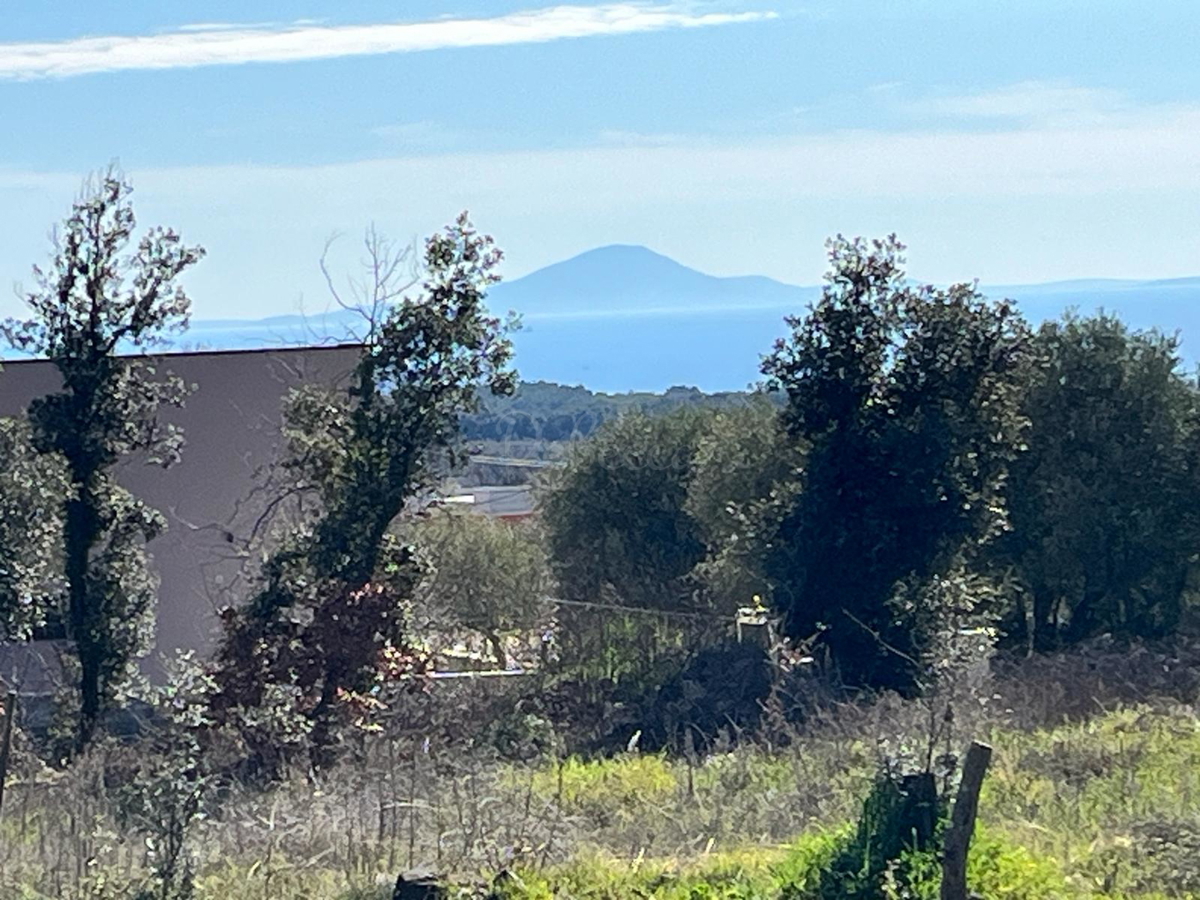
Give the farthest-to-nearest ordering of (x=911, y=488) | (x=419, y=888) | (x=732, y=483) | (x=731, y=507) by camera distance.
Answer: (x=732, y=483) < (x=731, y=507) < (x=911, y=488) < (x=419, y=888)

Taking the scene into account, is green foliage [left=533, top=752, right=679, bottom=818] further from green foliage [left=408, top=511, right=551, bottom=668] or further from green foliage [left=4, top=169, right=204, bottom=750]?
green foliage [left=408, top=511, right=551, bottom=668]

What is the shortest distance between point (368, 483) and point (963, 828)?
13628 millimetres

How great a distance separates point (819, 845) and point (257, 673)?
39.3 ft

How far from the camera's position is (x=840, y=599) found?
→ 2156 cm

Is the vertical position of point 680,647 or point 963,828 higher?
point 963,828

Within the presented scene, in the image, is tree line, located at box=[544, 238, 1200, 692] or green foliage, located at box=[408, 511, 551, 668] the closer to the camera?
tree line, located at box=[544, 238, 1200, 692]

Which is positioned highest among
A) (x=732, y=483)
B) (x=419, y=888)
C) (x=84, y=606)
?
(x=732, y=483)

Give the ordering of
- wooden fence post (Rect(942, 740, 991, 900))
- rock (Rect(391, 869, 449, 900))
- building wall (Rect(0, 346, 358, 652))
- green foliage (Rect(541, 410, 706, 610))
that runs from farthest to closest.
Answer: green foliage (Rect(541, 410, 706, 610)), building wall (Rect(0, 346, 358, 652)), rock (Rect(391, 869, 449, 900)), wooden fence post (Rect(942, 740, 991, 900))

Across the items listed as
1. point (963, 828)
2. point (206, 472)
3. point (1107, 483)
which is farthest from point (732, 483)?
point (963, 828)

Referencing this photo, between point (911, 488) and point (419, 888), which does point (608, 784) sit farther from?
point (911, 488)

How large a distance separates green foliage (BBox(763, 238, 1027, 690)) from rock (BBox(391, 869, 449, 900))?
13443 mm

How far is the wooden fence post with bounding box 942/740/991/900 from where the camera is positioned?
7289 mm

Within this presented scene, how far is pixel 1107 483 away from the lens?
83.5 feet

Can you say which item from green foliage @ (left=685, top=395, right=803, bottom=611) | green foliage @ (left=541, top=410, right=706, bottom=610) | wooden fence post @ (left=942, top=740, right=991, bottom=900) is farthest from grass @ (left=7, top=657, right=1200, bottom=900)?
green foliage @ (left=541, top=410, right=706, bottom=610)
